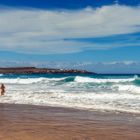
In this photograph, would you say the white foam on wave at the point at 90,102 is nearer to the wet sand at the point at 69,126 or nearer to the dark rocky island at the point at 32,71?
the wet sand at the point at 69,126

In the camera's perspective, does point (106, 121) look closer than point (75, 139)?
No

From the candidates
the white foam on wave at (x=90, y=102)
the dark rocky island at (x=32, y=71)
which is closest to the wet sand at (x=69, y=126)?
the white foam on wave at (x=90, y=102)

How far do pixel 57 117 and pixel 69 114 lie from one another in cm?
95

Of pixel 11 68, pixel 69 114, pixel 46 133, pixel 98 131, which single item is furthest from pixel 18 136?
pixel 11 68

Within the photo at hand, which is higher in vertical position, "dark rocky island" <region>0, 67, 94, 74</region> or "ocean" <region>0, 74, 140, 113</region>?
"dark rocky island" <region>0, 67, 94, 74</region>

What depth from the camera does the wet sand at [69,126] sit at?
8.54 m

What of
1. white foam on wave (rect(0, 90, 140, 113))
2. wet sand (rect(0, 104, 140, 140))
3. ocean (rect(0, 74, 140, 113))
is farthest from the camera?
ocean (rect(0, 74, 140, 113))

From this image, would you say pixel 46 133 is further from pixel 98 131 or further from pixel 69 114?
pixel 69 114

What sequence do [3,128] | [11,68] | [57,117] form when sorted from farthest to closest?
[11,68] → [57,117] → [3,128]

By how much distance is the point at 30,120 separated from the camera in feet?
35.8

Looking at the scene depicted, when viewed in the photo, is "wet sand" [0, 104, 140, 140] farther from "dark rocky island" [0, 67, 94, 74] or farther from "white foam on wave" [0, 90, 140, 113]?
"dark rocky island" [0, 67, 94, 74]

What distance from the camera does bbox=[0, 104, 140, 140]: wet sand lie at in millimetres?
8539

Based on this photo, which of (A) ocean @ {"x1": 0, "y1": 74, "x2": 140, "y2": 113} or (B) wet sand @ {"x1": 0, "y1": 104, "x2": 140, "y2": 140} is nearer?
(B) wet sand @ {"x1": 0, "y1": 104, "x2": 140, "y2": 140}

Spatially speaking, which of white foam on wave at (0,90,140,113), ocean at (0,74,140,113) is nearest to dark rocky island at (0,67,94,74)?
ocean at (0,74,140,113)
